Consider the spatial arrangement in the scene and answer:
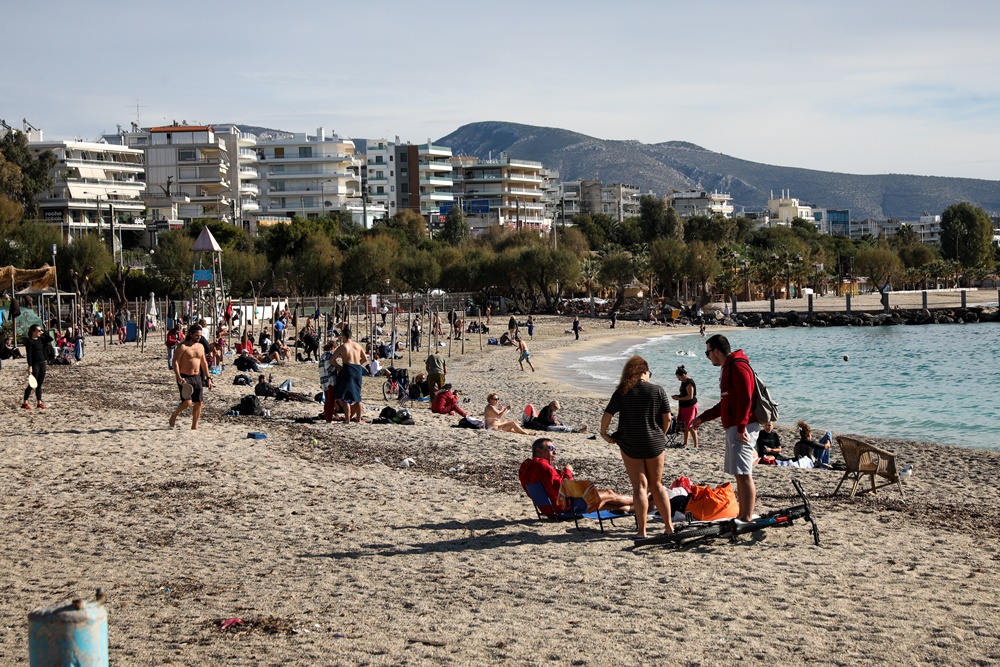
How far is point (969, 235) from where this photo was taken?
116125 mm

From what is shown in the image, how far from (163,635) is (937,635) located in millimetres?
4442

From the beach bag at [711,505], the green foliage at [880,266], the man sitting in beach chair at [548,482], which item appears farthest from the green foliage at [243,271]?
the green foliage at [880,266]

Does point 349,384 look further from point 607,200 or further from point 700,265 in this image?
point 607,200

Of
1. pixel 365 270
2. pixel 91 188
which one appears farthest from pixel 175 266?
pixel 91 188

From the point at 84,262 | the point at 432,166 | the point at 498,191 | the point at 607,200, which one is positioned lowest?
the point at 84,262

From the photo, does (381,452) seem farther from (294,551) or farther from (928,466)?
(928,466)

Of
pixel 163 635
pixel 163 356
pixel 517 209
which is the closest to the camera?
pixel 163 635

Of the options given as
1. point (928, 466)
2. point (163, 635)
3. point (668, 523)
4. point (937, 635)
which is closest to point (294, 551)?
point (163, 635)

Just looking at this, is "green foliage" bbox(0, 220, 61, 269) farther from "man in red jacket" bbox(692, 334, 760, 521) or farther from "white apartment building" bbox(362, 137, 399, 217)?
"white apartment building" bbox(362, 137, 399, 217)

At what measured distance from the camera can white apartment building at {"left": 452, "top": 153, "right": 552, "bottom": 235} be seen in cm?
12706

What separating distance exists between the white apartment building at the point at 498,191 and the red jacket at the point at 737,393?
4660 inches

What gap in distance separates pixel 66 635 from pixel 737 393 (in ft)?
16.8

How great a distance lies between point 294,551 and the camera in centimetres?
776

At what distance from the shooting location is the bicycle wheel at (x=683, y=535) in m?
7.84
